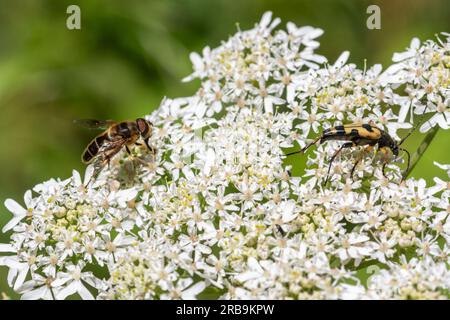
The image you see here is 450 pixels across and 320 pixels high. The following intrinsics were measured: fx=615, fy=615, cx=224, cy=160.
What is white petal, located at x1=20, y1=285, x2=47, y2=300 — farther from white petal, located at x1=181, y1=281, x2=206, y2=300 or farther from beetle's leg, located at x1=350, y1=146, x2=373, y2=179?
beetle's leg, located at x1=350, y1=146, x2=373, y2=179

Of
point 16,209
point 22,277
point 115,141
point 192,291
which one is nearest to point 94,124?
point 115,141

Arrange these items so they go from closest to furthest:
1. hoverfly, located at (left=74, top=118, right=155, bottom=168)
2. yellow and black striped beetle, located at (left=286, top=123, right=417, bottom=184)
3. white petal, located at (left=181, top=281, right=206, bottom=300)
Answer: white petal, located at (left=181, top=281, right=206, bottom=300)
yellow and black striped beetle, located at (left=286, top=123, right=417, bottom=184)
hoverfly, located at (left=74, top=118, right=155, bottom=168)

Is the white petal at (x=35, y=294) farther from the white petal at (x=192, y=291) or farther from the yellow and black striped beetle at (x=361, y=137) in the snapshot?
the yellow and black striped beetle at (x=361, y=137)

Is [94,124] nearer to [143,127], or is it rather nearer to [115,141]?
[115,141]

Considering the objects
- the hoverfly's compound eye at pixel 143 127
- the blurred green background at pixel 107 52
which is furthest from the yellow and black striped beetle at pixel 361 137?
the blurred green background at pixel 107 52

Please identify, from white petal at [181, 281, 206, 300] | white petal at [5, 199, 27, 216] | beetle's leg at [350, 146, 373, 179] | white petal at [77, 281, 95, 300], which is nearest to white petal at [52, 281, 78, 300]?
white petal at [77, 281, 95, 300]
